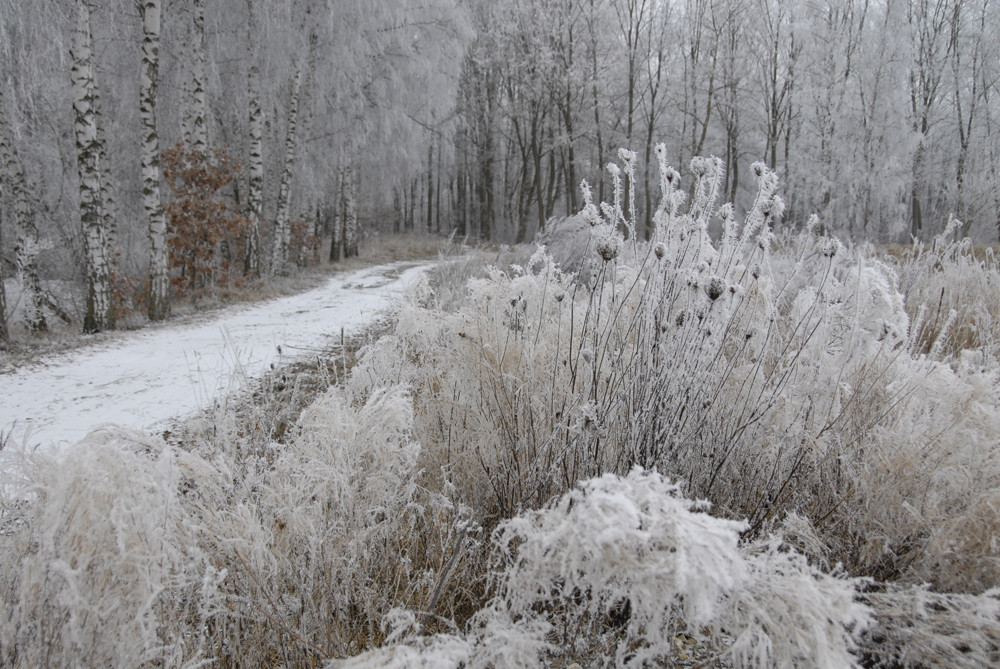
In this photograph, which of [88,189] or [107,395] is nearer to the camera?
[107,395]

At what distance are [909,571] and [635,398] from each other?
96cm

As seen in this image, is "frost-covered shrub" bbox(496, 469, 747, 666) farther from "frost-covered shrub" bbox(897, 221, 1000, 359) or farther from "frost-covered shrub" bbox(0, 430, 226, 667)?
"frost-covered shrub" bbox(897, 221, 1000, 359)

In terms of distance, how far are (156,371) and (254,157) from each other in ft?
21.5

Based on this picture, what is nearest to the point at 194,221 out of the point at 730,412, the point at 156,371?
the point at 156,371

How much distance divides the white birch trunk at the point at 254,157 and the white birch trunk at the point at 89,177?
11.8ft

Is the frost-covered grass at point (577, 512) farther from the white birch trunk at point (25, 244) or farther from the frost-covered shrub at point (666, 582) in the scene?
the white birch trunk at point (25, 244)

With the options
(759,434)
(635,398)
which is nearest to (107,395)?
(635,398)

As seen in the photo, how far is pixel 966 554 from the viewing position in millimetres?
1438

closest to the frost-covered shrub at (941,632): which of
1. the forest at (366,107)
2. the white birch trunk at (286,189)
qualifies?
the forest at (366,107)

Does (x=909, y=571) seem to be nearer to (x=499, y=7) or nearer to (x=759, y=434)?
(x=759, y=434)

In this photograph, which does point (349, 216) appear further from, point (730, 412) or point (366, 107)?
point (730, 412)

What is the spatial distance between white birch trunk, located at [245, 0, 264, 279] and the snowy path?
2939 mm

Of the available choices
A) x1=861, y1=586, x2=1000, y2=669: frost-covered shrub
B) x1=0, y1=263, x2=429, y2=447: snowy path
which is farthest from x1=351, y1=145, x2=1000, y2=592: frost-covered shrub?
x1=0, y1=263, x2=429, y2=447: snowy path

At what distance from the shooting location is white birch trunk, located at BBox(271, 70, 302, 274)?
396 inches
